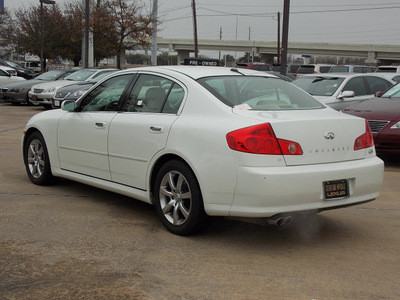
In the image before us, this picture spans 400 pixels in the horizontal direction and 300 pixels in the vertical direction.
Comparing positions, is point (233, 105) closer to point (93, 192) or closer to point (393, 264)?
point (393, 264)

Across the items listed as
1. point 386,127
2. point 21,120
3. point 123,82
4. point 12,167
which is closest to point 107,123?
point 123,82

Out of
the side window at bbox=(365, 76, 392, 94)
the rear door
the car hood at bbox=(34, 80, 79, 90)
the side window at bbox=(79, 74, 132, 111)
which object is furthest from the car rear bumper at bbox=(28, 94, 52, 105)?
the rear door

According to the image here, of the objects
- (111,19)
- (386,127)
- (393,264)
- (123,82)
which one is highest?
(111,19)

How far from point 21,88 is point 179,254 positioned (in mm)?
16600

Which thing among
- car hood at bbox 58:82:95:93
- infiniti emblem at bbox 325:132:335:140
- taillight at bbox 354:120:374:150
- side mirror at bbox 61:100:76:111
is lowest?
taillight at bbox 354:120:374:150

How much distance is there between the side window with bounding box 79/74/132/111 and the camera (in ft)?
18.5

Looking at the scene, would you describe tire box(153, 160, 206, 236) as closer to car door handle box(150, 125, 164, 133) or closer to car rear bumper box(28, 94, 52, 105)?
car door handle box(150, 125, 164, 133)

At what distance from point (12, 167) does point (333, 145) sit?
16.7ft

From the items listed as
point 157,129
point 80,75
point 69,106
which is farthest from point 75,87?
point 157,129

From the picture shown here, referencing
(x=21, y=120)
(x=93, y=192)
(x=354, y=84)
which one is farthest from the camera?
(x=21, y=120)

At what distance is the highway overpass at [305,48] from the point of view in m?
86.3

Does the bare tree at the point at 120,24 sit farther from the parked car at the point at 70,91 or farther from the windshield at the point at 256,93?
the windshield at the point at 256,93

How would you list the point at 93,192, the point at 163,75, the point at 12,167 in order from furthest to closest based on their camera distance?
1. the point at 12,167
2. the point at 93,192
3. the point at 163,75

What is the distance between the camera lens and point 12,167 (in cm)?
775
